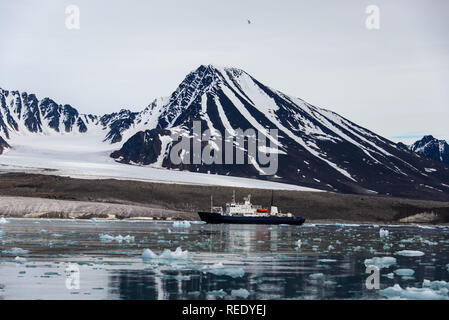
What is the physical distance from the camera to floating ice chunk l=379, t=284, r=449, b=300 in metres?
25.7

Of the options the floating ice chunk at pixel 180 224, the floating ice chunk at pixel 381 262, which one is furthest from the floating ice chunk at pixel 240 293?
the floating ice chunk at pixel 180 224

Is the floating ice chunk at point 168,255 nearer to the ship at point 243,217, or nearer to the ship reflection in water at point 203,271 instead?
the ship reflection in water at point 203,271

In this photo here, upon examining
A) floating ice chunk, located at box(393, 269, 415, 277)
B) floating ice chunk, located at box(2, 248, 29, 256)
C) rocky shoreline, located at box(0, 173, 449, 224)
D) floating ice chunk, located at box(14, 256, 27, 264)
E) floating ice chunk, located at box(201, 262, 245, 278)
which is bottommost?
floating ice chunk, located at box(393, 269, 415, 277)

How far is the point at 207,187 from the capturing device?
458 feet

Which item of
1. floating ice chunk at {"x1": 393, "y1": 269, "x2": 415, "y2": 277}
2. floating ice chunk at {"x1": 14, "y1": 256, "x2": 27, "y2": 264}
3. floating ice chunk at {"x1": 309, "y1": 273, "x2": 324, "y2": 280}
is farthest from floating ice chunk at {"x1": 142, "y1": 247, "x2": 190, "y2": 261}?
floating ice chunk at {"x1": 393, "y1": 269, "x2": 415, "y2": 277}

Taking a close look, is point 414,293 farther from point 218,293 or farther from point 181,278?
point 181,278

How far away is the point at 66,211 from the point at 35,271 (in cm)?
7792

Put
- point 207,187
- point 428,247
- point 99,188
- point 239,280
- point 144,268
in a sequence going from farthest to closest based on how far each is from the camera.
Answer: point 207,187 < point 99,188 < point 428,247 < point 144,268 < point 239,280

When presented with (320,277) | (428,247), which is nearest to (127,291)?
(320,277)

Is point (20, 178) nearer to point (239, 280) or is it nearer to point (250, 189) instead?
point (250, 189)

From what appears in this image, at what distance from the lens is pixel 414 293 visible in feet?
85.9

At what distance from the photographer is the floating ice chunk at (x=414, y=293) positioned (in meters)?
25.7

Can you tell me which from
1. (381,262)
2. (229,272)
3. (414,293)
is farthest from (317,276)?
(381,262)

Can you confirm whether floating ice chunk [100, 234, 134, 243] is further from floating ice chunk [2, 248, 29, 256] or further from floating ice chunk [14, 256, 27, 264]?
floating ice chunk [14, 256, 27, 264]
